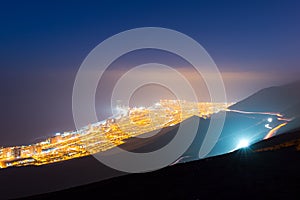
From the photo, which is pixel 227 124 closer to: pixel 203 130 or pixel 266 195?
pixel 203 130

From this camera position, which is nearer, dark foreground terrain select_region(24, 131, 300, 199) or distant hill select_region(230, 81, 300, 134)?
dark foreground terrain select_region(24, 131, 300, 199)

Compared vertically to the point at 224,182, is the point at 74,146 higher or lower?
higher

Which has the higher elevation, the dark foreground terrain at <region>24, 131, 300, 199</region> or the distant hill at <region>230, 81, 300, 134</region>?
the distant hill at <region>230, 81, 300, 134</region>

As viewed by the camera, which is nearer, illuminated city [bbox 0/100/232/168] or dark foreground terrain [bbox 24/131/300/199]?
dark foreground terrain [bbox 24/131/300/199]

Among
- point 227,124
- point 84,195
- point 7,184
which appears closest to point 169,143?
point 227,124

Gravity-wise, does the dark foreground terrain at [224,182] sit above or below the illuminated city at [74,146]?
below

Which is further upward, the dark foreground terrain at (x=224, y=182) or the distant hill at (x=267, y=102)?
the distant hill at (x=267, y=102)

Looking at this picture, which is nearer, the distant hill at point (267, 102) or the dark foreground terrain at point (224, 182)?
the dark foreground terrain at point (224, 182)

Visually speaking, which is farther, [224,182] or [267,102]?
[267,102]

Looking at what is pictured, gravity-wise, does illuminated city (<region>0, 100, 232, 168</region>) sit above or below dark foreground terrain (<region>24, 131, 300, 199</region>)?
above

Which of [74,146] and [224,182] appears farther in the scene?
[74,146]
